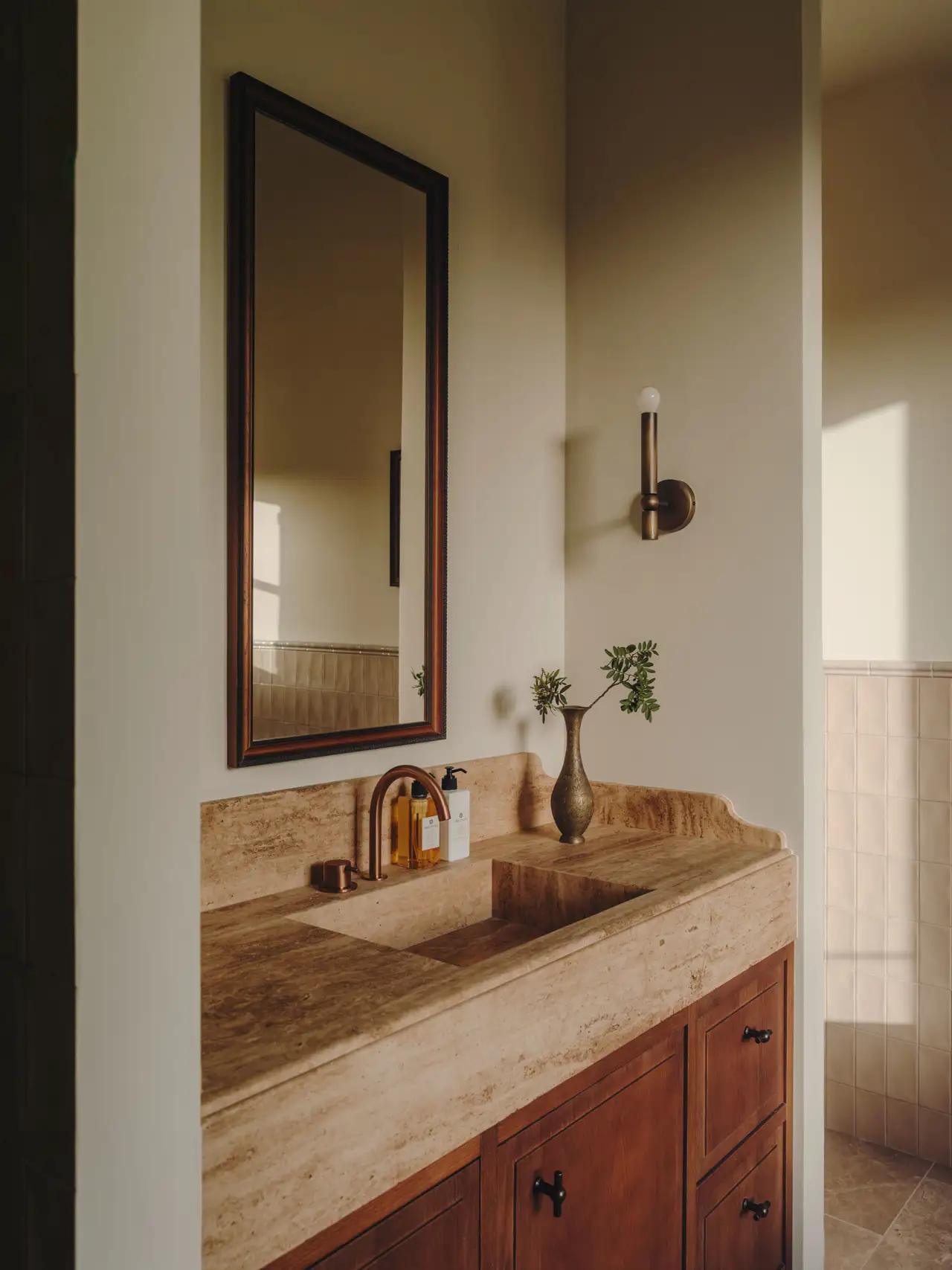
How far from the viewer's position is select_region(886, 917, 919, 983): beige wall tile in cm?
258

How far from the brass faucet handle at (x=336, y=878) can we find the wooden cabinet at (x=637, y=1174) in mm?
479

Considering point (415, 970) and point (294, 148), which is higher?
point (294, 148)

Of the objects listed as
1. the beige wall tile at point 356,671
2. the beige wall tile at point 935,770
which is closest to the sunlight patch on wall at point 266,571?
the beige wall tile at point 356,671

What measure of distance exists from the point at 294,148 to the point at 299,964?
1.35 meters

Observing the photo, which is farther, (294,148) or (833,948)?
(833,948)

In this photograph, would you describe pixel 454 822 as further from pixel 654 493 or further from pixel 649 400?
pixel 649 400

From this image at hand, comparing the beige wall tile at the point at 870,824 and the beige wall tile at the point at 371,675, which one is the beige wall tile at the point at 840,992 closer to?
the beige wall tile at the point at 870,824

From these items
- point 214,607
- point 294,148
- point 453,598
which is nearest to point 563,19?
point 294,148

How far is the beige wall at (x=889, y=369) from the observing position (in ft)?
8.52

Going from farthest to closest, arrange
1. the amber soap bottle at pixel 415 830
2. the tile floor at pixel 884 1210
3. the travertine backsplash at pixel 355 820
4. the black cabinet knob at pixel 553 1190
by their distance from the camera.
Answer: the tile floor at pixel 884 1210
the amber soap bottle at pixel 415 830
the travertine backsplash at pixel 355 820
the black cabinet knob at pixel 553 1190

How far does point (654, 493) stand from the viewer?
2.03 metres

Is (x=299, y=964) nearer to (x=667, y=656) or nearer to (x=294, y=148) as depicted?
(x=667, y=656)

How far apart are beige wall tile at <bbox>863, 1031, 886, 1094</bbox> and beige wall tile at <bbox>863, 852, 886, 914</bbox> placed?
364 mm

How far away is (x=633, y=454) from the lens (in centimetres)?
212
